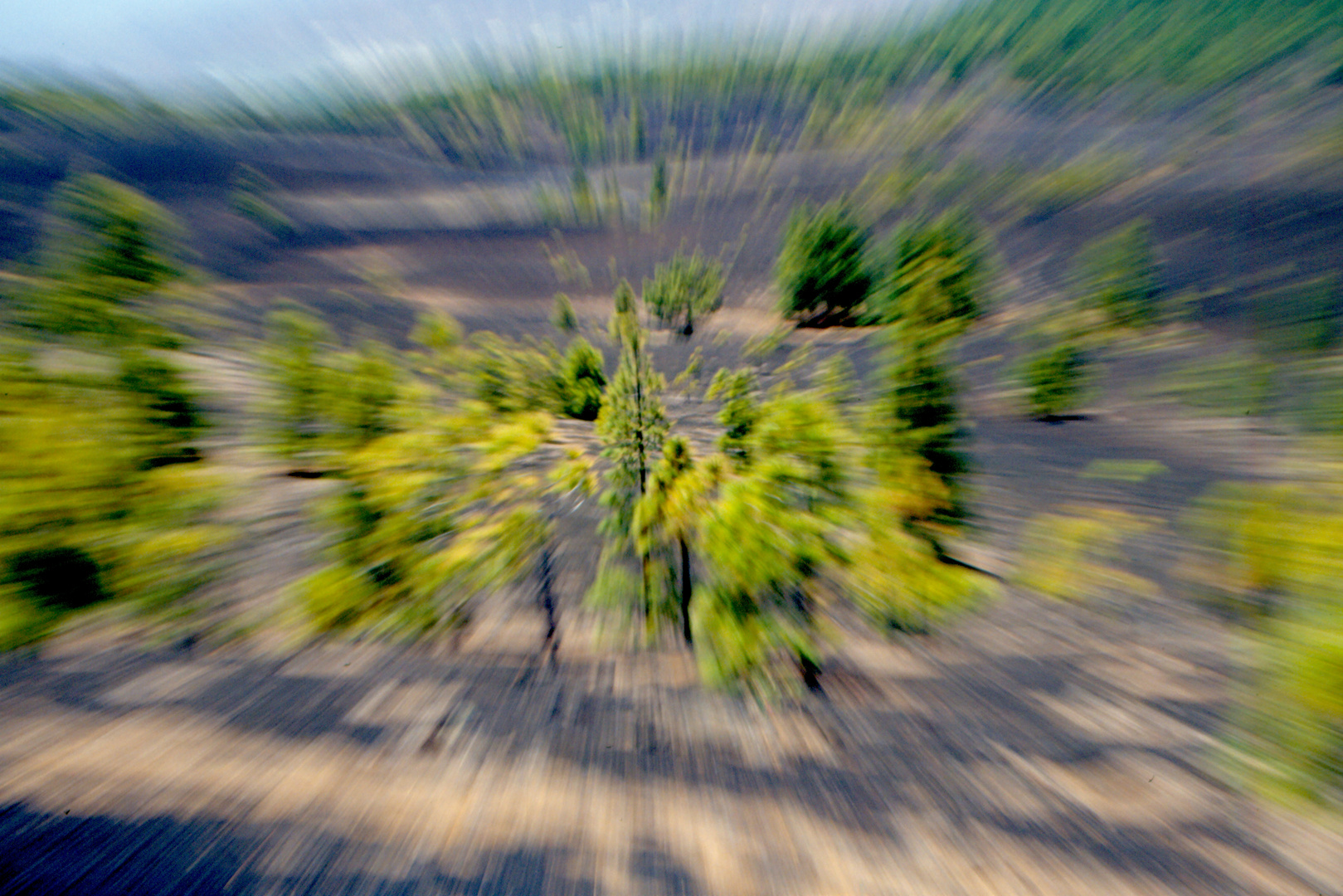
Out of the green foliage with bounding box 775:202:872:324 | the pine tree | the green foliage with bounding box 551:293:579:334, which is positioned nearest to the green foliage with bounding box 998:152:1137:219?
the green foliage with bounding box 775:202:872:324

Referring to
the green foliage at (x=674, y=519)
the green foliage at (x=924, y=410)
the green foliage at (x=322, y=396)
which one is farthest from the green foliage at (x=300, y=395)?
the green foliage at (x=924, y=410)

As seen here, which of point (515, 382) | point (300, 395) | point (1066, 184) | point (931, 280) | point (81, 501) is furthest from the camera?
point (1066, 184)

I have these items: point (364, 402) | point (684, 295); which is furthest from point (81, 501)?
point (684, 295)

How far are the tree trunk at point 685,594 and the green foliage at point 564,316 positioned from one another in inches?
310

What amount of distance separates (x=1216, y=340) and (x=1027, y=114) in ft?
42.7

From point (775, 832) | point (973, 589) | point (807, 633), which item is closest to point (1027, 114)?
point (973, 589)

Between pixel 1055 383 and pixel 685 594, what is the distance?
7.25 m

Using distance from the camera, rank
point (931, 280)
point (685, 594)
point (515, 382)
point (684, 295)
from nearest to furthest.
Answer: point (685, 594)
point (931, 280)
point (515, 382)
point (684, 295)

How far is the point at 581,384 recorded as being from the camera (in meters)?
5.46

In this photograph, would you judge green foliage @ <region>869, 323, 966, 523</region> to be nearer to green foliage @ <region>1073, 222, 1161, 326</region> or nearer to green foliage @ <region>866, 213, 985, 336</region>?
green foliage @ <region>866, 213, 985, 336</region>

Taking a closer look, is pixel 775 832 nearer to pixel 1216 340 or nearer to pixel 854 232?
pixel 854 232

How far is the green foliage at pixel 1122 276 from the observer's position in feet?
33.8

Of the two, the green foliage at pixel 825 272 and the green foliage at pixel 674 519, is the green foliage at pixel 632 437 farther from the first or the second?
the green foliage at pixel 825 272

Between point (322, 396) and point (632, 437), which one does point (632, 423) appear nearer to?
point (632, 437)
